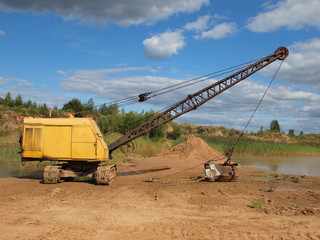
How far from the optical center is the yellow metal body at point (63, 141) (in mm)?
10766

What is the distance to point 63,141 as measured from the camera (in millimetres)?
10875

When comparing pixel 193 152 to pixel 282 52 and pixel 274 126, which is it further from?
pixel 274 126

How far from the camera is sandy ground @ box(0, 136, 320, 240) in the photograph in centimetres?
577

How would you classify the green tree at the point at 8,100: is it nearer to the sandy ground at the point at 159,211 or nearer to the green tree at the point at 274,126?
the sandy ground at the point at 159,211

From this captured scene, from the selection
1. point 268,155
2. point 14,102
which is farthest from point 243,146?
point 14,102

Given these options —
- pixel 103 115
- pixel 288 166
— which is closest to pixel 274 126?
pixel 103 115

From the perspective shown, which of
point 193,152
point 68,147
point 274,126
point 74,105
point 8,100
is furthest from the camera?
point 274,126

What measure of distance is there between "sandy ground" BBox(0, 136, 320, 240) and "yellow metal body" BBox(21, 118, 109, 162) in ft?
3.81

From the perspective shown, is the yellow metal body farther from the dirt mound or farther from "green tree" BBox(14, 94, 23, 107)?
"green tree" BBox(14, 94, 23, 107)

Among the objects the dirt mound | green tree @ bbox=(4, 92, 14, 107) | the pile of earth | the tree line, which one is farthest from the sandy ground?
green tree @ bbox=(4, 92, 14, 107)

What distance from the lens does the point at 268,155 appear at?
93.0 ft

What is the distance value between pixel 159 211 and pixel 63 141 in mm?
5409

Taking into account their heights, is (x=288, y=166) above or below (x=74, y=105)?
below

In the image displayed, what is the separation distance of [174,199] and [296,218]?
11.4 feet
